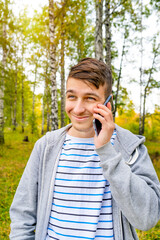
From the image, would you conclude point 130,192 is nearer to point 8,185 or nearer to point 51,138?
point 51,138

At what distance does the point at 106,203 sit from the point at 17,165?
21.9 feet

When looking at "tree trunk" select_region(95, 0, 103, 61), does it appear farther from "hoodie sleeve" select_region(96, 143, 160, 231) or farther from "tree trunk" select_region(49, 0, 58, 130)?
"hoodie sleeve" select_region(96, 143, 160, 231)

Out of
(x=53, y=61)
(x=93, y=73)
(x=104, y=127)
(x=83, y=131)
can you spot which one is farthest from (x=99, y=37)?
(x=104, y=127)

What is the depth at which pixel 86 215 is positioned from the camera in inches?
46.2

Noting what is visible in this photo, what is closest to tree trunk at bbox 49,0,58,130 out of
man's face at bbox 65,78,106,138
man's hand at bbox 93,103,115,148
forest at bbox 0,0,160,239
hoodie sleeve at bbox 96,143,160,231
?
forest at bbox 0,0,160,239

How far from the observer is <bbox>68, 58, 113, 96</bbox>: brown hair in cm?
122

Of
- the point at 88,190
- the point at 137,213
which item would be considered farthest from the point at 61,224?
the point at 137,213

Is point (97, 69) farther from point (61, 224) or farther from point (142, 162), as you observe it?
point (61, 224)

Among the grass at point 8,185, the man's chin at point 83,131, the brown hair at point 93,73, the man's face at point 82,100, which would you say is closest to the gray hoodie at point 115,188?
the man's chin at point 83,131

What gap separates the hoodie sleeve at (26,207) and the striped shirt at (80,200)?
0.14 metres

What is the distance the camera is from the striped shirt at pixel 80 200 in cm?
116

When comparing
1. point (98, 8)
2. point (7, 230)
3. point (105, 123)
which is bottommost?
point (7, 230)

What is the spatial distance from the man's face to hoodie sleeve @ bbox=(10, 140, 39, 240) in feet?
1.43

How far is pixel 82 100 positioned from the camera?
1.24m
